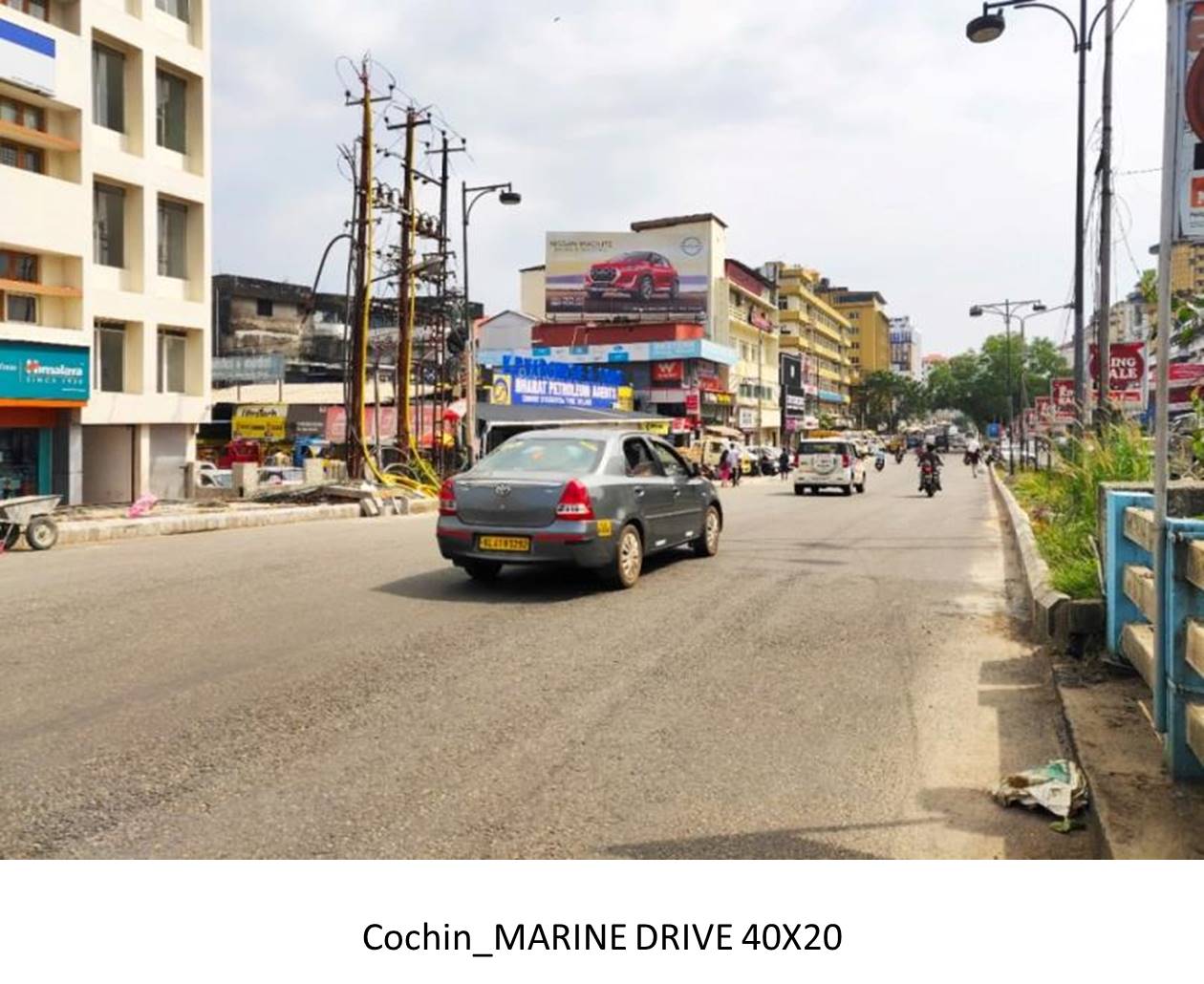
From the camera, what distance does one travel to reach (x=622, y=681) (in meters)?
6.31

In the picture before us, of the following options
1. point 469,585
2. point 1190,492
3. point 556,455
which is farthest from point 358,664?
point 1190,492

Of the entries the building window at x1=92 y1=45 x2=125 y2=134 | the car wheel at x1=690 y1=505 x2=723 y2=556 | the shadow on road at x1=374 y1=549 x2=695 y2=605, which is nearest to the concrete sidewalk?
the shadow on road at x1=374 y1=549 x2=695 y2=605

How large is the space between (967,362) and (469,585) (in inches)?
4613

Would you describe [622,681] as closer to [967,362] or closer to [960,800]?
[960,800]

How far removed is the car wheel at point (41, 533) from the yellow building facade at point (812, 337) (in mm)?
88671

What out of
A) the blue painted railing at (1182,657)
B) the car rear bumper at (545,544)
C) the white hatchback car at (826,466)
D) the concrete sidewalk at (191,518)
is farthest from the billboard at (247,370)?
the blue painted railing at (1182,657)

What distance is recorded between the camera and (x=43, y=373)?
2236cm

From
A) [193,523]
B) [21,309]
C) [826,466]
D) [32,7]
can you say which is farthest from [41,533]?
[826,466]

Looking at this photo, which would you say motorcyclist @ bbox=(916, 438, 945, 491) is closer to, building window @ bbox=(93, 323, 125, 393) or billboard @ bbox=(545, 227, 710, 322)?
building window @ bbox=(93, 323, 125, 393)

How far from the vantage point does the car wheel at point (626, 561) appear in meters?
9.75

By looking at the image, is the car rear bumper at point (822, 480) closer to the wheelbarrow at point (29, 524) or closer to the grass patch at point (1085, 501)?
the grass patch at point (1085, 501)

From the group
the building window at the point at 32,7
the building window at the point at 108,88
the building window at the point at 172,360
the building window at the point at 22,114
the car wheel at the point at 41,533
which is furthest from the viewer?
the building window at the point at 172,360

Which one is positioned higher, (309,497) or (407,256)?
(407,256)

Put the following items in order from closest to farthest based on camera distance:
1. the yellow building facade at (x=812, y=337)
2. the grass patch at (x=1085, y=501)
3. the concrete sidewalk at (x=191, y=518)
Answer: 1. the grass patch at (x=1085, y=501)
2. the concrete sidewalk at (x=191, y=518)
3. the yellow building facade at (x=812, y=337)
